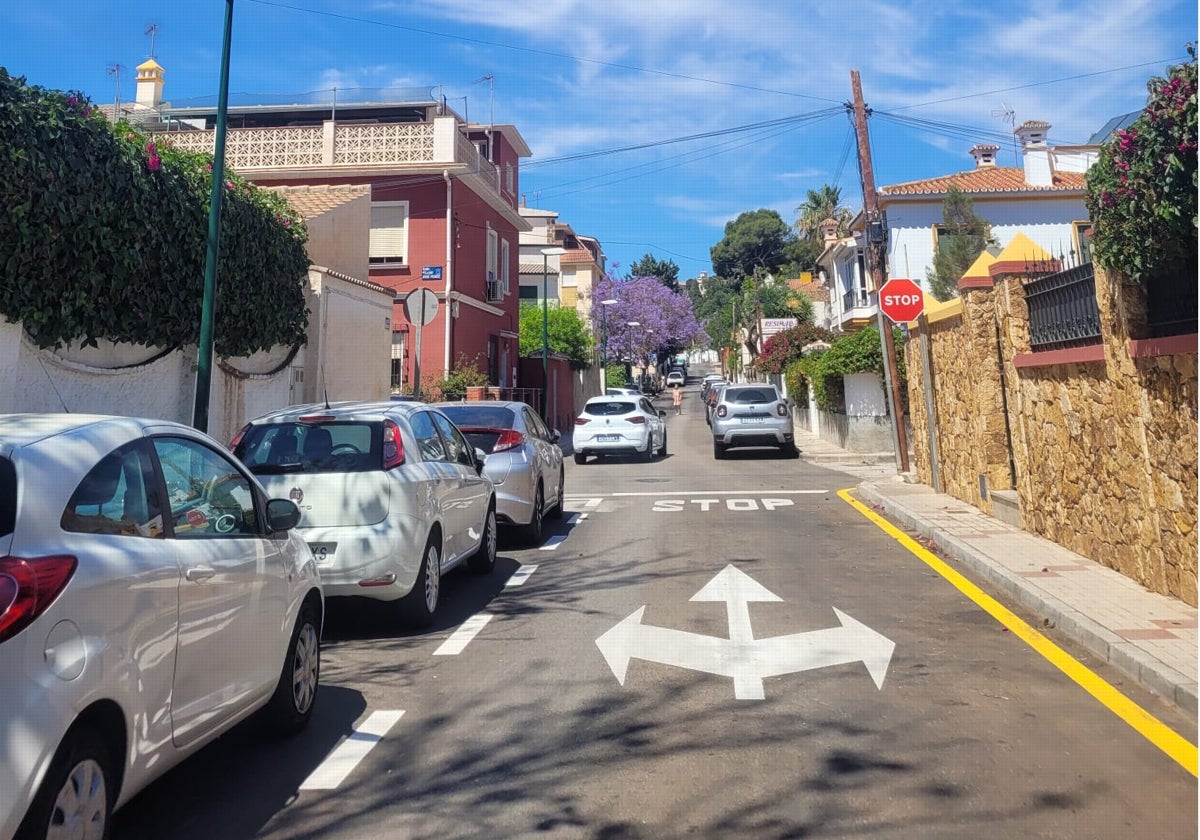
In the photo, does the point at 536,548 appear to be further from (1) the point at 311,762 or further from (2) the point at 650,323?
(2) the point at 650,323

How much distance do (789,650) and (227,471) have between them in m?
3.64

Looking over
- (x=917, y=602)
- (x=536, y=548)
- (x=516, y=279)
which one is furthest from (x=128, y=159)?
(x=516, y=279)

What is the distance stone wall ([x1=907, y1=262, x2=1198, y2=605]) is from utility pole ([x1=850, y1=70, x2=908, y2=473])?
3658mm

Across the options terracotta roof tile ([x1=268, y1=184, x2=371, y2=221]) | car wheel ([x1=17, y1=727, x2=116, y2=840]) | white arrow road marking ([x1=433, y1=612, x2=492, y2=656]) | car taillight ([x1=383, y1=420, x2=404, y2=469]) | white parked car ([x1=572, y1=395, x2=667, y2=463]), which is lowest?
white arrow road marking ([x1=433, y1=612, x2=492, y2=656])

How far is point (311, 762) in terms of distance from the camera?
4523mm

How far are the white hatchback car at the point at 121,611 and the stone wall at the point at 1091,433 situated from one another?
593 cm

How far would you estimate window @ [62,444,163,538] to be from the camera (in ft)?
10.8

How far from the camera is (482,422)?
37.2 feet

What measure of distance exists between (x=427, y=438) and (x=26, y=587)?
17.0 ft

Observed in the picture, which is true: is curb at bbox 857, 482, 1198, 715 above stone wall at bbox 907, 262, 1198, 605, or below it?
below

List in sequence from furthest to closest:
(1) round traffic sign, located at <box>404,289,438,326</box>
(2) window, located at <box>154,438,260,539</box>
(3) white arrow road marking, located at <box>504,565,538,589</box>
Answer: (1) round traffic sign, located at <box>404,289,438,326</box> < (3) white arrow road marking, located at <box>504,565,538,589</box> < (2) window, located at <box>154,438,260,539</box>

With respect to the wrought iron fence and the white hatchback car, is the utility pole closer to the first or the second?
the wrought iron fence

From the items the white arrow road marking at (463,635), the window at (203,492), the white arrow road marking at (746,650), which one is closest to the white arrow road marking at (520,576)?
Result: the white arrow road marking at (463,635)

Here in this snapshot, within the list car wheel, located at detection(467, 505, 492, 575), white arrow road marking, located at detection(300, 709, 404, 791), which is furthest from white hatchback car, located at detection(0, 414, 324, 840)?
car wheel, located at detection(467, 505, 492, 575)
